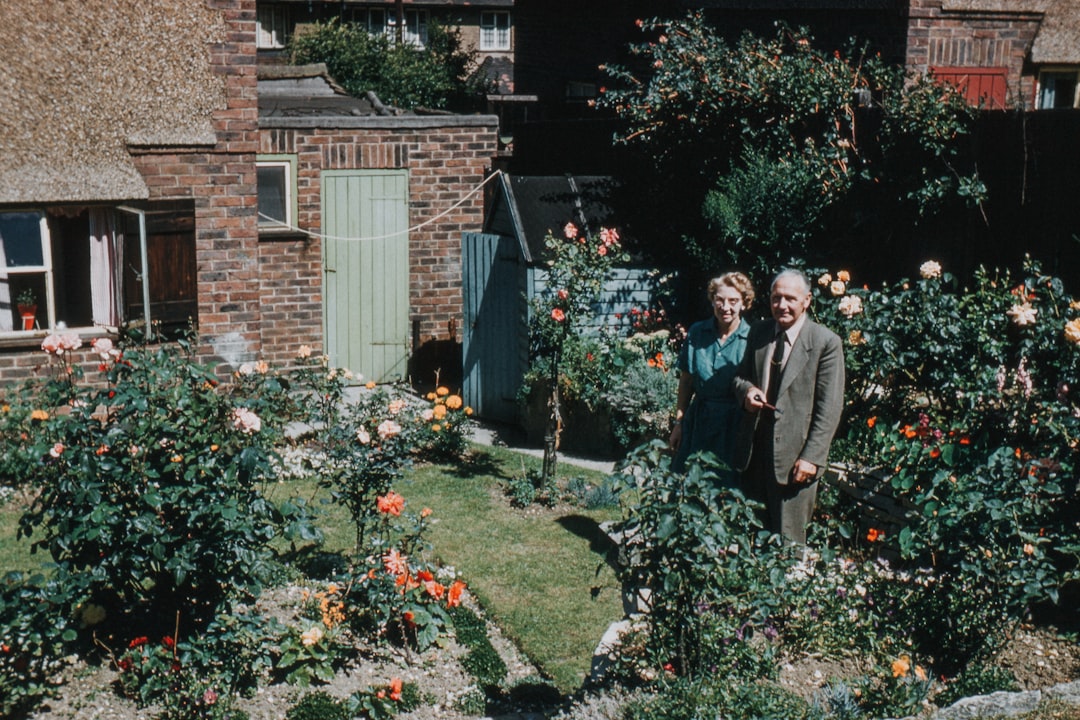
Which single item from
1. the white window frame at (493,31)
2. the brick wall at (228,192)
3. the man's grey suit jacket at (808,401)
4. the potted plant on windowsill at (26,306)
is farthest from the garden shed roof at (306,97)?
the white window frame at (493,31)

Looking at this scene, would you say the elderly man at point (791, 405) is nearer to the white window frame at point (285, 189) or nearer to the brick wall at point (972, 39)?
the white window frame at point (285, 189)

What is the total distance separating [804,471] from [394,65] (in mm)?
21806

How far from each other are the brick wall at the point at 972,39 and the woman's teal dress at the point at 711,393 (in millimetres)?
7004

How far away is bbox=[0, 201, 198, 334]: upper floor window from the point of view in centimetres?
873

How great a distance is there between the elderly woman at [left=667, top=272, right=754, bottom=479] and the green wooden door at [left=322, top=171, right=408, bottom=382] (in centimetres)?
662

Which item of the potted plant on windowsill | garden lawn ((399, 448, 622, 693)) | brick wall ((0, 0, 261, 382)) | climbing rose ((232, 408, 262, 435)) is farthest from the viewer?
brick wall ((0, 0, 261, 382))

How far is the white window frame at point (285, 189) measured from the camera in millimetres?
11180

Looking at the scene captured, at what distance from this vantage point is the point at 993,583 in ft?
13.9

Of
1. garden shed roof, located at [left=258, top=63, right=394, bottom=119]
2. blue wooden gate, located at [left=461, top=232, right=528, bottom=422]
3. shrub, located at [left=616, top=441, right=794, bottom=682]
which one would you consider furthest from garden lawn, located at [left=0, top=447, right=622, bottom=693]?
garden shed roof, located at [left=258, top=63, right=394, bottom=119]

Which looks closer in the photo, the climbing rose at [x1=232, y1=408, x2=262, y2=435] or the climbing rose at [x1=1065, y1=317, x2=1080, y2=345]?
the climbing rose at [x1=1065, y1=317, x2=1080, y2=345]

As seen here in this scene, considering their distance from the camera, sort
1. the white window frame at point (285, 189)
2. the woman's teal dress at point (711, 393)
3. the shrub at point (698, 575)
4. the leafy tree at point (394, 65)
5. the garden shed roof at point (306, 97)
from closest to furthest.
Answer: the shrub at point (698, 575)
the woman's teal dress at point (711, 393)
the white window frame at point (285, 189)
the garden shed roof at point (306, 97)
the leafy tree at point (394, 65)

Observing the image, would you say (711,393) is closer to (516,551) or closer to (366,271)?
(516,551)

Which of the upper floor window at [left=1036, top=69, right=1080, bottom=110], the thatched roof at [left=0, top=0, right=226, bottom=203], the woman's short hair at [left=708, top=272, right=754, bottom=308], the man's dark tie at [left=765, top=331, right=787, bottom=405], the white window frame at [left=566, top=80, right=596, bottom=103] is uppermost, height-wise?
the white window frame at [left=566, top=80, right=596, bottom=103]

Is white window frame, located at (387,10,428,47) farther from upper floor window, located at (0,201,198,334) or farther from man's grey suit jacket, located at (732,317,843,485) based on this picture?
man's grey suit jacket, located at (732,317,843,485)
